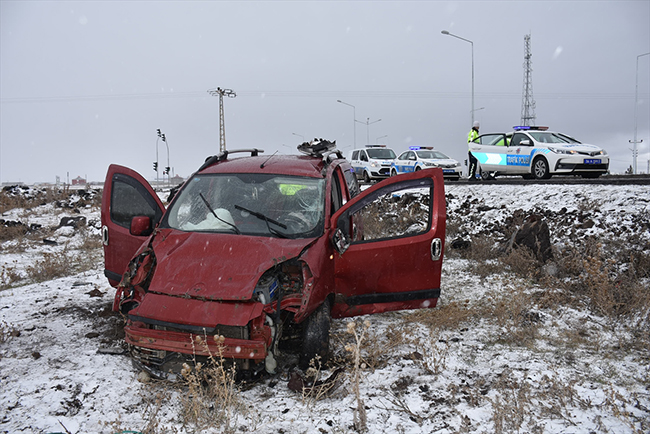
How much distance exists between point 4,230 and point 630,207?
532 inches

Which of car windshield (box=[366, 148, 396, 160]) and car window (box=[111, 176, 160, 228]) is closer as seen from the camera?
car window (box=[111, 176, 160, 228])

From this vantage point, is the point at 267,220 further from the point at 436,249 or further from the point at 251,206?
the point at 436,249

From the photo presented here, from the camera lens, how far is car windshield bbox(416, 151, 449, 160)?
1812cm

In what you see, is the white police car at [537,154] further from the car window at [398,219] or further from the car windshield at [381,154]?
the car windshield at [381,154]

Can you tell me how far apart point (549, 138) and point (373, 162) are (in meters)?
9.31

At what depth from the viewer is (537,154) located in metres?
12.9

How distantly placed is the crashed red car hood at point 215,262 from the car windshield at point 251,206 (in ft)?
0.64

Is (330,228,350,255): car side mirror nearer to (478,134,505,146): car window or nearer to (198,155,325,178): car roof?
(198,155,325,178): car roof

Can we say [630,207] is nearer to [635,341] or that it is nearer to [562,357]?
[635,341]

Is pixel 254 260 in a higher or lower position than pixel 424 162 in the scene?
lower

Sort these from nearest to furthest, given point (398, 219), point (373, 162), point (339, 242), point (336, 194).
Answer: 1. point (339, 242)
2. point (336, 194)
3. point (398, 219)
4. point (373, 162)

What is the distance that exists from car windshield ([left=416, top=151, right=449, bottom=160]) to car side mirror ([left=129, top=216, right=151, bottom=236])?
50.1 feet

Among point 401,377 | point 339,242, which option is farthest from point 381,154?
point 401,377

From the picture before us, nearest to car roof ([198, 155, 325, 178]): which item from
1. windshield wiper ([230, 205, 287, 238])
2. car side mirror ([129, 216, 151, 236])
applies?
windshield wiper ([230, 205, 287, 238])
